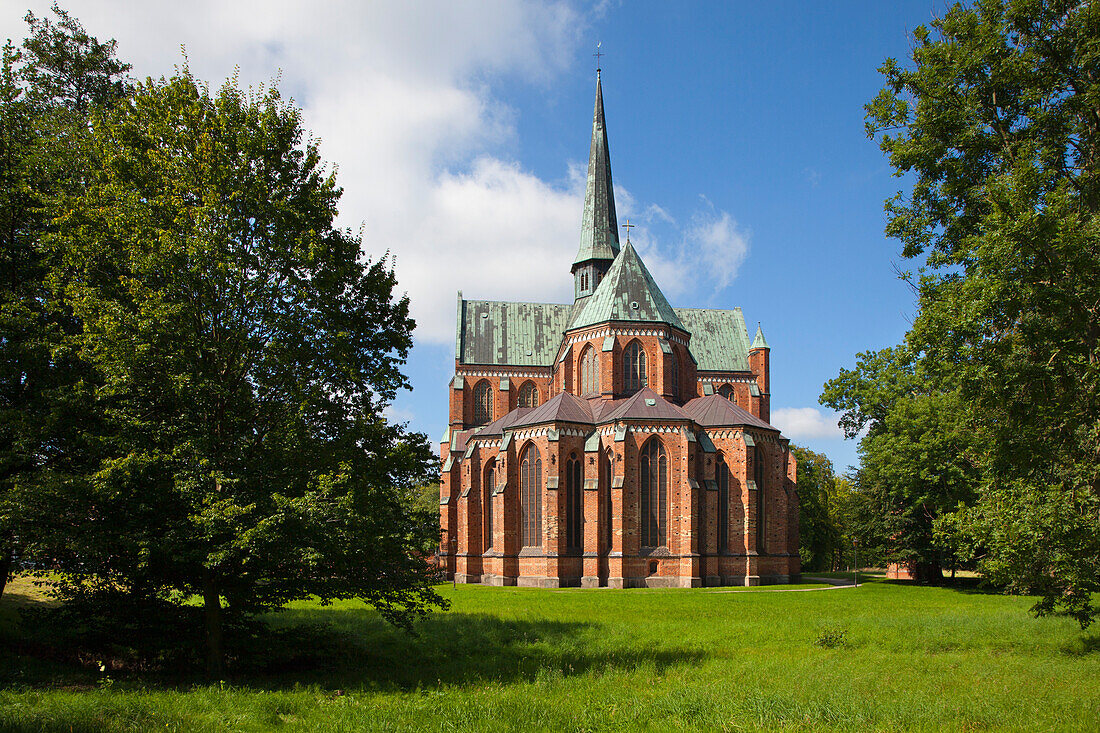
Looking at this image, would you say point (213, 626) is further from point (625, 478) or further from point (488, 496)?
point (488, 496)

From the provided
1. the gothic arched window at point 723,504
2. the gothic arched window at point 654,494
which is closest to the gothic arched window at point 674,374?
the gothic arched window at point 723,504

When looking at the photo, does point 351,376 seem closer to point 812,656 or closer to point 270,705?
point 270,705

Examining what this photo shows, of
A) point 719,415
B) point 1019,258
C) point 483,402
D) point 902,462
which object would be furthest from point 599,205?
point 1019,258

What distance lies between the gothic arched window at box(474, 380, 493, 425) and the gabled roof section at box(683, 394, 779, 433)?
62.6 feet

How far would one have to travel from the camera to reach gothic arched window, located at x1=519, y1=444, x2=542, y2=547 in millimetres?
42781

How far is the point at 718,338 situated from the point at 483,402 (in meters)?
20.6

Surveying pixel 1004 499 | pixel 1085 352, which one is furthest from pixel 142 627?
pixel 1085 352

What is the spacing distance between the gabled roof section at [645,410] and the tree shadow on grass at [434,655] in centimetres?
2108

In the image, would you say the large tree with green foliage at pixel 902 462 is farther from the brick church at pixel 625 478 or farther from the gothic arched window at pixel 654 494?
the gothic arched window at pixel 654 494

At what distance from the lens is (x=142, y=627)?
15.4 metres

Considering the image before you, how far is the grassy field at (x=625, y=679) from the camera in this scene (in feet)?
37.8

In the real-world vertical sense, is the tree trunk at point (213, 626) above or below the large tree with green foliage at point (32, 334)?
below

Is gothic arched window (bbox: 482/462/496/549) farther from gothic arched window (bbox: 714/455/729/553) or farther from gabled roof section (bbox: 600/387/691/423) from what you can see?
gothic arched window (bbox: 714/455/729/553)

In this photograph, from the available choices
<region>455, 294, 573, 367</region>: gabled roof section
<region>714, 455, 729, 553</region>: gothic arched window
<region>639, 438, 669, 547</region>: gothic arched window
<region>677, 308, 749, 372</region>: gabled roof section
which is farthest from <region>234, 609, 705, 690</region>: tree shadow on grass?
<region>677, 308, 749, 372</region>: gabled roof section
